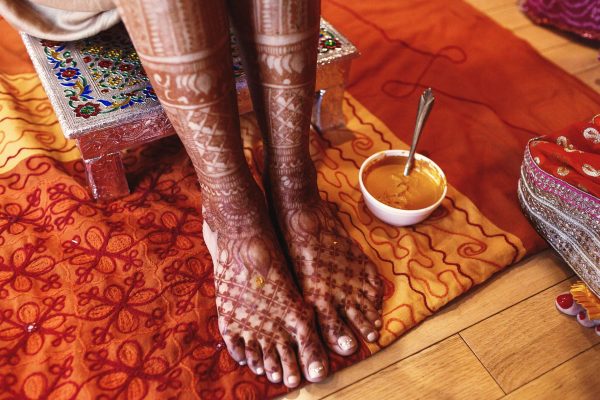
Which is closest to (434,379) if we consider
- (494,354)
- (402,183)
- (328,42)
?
(494,354)

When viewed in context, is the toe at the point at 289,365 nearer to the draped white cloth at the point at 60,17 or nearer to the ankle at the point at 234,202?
the ankle at the point at 234,202

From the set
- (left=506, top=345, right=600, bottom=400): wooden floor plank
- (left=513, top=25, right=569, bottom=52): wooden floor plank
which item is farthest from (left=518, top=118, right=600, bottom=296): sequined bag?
(left=513, top=25, right=569, bottom=52): wooden floor plank

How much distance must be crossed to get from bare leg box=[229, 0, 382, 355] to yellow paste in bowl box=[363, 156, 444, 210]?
0.35ft

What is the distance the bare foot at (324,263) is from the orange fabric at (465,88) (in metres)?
0.32

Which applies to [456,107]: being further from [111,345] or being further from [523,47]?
[111,345]

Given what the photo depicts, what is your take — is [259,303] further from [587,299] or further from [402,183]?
[587,299]

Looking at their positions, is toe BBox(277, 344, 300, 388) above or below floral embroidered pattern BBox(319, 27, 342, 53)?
below

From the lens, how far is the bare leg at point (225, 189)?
603 millimetres

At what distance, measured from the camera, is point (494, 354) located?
823 mm

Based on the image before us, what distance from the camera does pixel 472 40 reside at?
Answer: 1.42 meters

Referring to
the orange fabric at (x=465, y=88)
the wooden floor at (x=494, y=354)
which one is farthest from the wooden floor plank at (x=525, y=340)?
the orange fabric at (x=465, y=88)

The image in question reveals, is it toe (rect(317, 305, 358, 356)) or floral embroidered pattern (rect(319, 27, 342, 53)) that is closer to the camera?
toe (rect(317, 305, 358, 356))

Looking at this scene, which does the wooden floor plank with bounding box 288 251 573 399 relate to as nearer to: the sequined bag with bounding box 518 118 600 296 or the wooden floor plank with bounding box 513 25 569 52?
the sequined bag with bounding box 518 118 600 296

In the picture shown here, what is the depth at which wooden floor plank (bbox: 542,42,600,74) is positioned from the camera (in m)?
1.39
